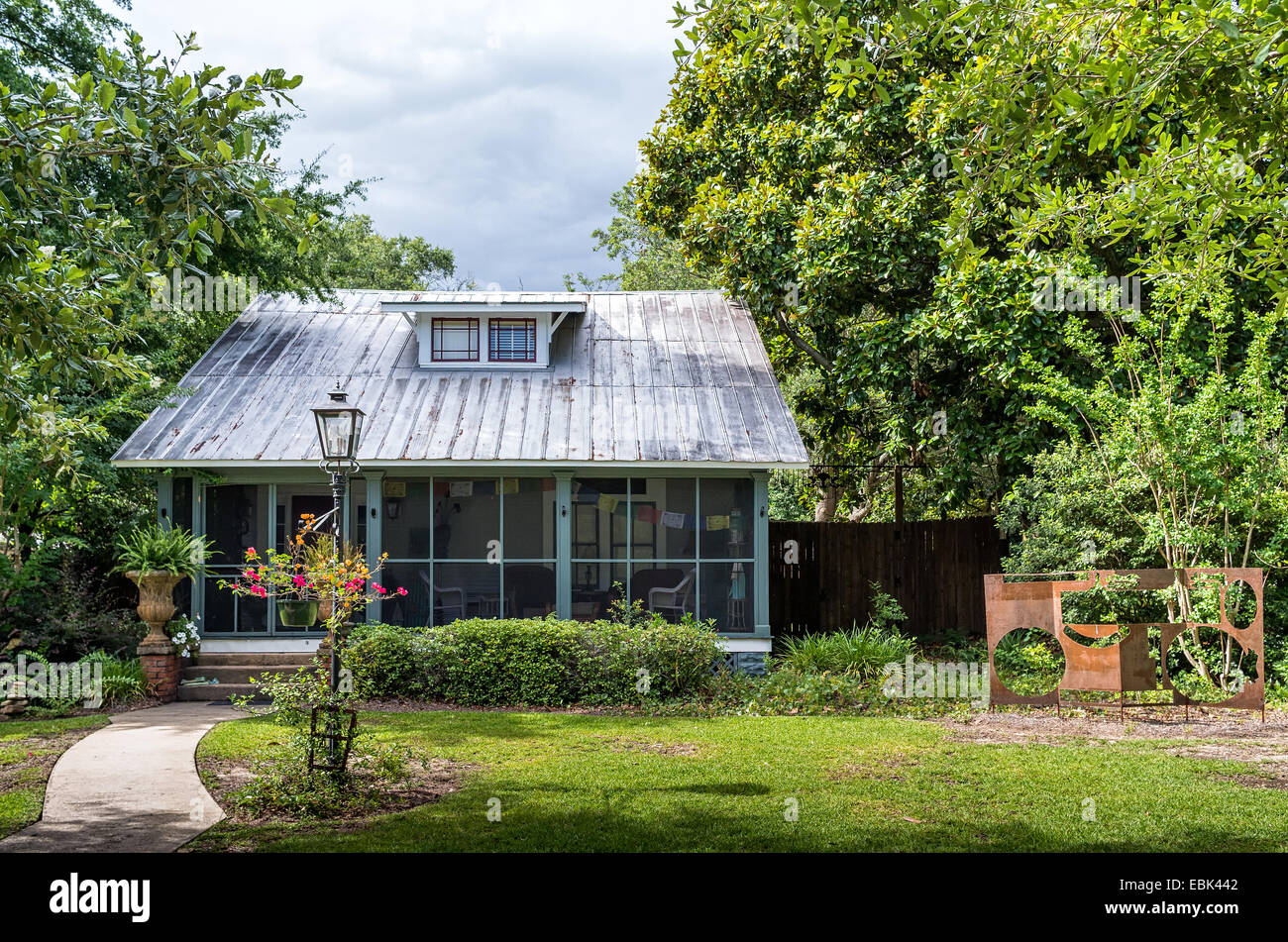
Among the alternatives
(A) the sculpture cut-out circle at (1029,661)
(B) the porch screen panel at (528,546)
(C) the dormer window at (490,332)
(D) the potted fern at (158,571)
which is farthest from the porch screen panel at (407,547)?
(A) the sculpture cut-out circle at (1029,661)

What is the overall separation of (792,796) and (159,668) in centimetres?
793

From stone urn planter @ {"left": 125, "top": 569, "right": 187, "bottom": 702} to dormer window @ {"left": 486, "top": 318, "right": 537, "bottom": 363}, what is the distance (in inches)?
214

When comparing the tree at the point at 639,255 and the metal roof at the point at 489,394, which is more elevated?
the tree at the point at 639,255

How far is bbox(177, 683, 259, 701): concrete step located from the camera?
11250 millimetres

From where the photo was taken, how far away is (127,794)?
6.59 metres

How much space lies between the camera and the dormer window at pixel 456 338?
14469 millimetres

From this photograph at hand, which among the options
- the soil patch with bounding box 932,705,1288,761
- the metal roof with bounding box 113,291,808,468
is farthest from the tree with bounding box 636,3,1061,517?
the soil patch with bounding box 932,705,1288,761

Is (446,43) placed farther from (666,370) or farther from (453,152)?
(453,152)

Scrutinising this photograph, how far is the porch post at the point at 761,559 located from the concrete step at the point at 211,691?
19.6 feet

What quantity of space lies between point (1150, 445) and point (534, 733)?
283 inches

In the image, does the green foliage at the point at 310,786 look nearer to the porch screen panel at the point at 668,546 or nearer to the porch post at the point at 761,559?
the porch screen panel at the point at 668,546

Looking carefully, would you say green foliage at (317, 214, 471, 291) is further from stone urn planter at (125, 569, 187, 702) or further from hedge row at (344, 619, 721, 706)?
hedge row at (344, 619, 721, 706)

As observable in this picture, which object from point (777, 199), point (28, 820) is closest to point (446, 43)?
point (777, 199)
